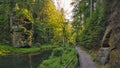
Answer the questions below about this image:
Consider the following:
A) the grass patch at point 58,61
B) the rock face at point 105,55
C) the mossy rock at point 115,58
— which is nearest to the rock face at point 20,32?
the grass patch at point 58,61

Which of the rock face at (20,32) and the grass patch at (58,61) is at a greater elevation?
the rock face at (20,32)

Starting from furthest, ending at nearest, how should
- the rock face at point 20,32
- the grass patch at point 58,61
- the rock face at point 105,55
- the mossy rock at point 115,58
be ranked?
1. the rock face at point 20,32
2. the grass patch at point 58,61
3. the rock face at point 105,55
4. the mossy rock at point 115,58

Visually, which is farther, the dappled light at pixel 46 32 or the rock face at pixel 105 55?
the dappled light at pixel 46 32

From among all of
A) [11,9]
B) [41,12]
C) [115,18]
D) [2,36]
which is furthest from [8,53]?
[115,18]

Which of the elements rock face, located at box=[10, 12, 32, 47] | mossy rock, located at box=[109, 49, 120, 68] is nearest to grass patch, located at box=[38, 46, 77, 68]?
mossy rock, located at box=[109, 49, 120, 68]

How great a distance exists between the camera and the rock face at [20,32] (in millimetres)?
66938

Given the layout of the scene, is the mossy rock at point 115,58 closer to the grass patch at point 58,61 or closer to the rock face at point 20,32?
the grass patch at point 58,61

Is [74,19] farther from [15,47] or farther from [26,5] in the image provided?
[15,47]

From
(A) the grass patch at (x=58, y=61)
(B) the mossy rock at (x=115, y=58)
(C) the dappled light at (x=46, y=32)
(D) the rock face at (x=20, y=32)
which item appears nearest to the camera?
(B) the mossy rock at (x=115, y=58)

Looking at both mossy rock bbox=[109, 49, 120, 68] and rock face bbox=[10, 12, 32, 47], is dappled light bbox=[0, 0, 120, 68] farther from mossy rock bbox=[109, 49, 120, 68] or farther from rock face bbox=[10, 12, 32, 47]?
mossy rock bbox=[109, 49, 120, 68]

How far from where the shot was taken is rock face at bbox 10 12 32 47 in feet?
220

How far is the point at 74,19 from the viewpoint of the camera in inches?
3255

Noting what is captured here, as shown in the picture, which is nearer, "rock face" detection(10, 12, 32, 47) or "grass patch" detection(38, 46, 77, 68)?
"grass patch" detection(38, 46, 77, 68)

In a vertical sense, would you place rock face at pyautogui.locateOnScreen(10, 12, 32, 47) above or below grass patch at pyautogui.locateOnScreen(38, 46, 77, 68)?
above
